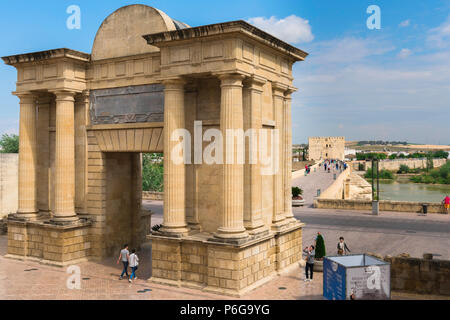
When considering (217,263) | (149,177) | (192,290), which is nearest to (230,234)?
(217,263)

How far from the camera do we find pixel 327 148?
13888 cm

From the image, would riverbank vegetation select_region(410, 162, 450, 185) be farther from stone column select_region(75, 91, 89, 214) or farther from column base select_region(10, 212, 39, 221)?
column base select_region(10, 212, 39, 221)

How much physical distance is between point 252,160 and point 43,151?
1084cm

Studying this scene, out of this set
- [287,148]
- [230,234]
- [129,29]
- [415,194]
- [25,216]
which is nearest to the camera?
[230,234]

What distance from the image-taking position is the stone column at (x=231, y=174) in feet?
46.4

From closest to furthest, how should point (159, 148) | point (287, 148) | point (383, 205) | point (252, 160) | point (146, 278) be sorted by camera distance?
1. point (252, 160)
2. point (146, 278)
3. point (159, 148)
4. point (287, 148)
5. point (383, 205)

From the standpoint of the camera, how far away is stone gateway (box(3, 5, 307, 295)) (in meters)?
14.4

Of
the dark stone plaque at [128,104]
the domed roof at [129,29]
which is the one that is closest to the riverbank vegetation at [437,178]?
the dark stone plaque at [128,104]

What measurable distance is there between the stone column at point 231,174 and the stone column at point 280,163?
2.92 m

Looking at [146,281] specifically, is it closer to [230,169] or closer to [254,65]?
[230,169]

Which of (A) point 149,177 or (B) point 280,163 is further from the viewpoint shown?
(A) point 149,177

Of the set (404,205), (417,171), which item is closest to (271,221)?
(404,205)

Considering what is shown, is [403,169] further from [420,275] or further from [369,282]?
[369,282]

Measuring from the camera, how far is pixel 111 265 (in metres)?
18.2
